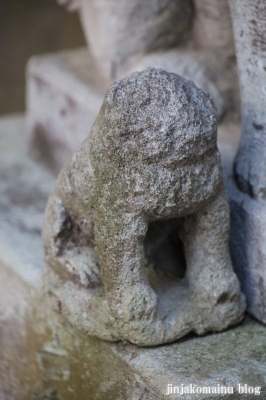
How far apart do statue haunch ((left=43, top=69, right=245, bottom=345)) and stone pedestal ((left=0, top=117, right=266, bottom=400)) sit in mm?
35

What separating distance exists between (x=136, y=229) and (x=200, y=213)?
0.42ft

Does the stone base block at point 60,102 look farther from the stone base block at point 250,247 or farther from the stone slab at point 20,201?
the stone base block at point 250,247

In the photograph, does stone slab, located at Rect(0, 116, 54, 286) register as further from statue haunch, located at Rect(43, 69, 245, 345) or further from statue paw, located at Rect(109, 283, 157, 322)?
statue paw, located at Rect(109, 283, 157, 322)

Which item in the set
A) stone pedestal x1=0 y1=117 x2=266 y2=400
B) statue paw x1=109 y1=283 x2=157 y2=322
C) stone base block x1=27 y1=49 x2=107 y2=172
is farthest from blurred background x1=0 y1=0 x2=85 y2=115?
statue paw x1=109 y1=283 x2=157 y2=322

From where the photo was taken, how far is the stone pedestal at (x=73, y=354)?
115 centimetres

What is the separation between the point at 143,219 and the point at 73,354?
0.33 meters

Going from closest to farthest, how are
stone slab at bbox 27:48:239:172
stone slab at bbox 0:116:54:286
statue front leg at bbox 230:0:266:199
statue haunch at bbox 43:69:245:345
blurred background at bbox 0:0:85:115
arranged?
statue haunch at bbox 43:69:245:345, statue front leg at bbox 230:0:266:199, stone slab at bbox 0:116:54:286, stone slab at bbox 27:48:239:172, blurred background at bbox 0:0:85:115

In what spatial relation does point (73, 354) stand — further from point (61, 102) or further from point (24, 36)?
point (24, 36)

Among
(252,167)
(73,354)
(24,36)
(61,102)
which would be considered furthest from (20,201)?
(24,36)

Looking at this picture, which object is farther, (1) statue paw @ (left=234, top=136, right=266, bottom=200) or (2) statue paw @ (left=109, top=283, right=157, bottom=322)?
(1) statue paw @ (left=234, top=136, right=266, bottom=200)

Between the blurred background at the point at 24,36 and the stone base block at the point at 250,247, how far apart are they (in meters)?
1.84

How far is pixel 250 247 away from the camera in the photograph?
4.35ft

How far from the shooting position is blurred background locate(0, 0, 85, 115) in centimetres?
292

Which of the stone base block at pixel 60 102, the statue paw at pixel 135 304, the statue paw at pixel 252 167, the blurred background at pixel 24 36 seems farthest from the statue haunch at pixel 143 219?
the blurred background at pixel 24 36
